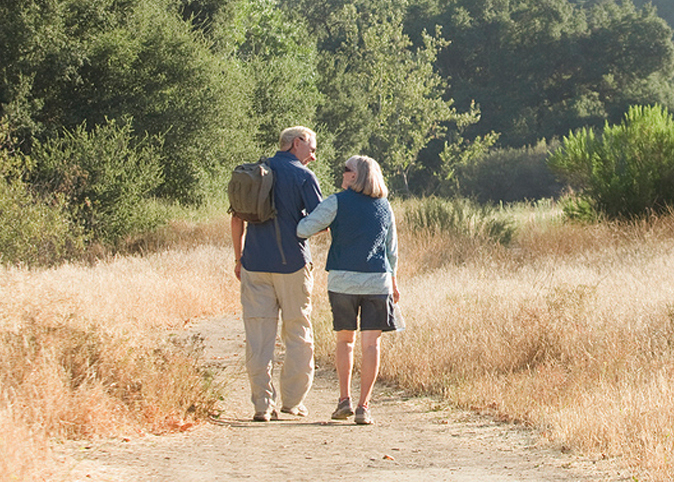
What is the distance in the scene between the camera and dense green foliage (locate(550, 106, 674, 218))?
1878 cm

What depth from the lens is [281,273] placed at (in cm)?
652

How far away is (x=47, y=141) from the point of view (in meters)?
A: 21.0

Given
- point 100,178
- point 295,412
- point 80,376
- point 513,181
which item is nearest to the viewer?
point 80,376

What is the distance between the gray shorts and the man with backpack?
267 mm

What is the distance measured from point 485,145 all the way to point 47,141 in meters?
26.9

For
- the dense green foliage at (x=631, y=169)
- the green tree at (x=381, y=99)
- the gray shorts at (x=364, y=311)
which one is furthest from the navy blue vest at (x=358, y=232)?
the green tree at (x=381, y=99)

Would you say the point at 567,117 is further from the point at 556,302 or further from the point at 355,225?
the point at 355,225

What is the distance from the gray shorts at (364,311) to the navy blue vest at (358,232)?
0.20 m

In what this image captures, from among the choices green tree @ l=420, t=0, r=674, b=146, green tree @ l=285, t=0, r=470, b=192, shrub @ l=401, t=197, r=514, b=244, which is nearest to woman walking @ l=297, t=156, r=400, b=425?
shrub @ l=401, t=197, r=514, b=244

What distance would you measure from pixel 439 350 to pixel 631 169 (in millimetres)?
11821

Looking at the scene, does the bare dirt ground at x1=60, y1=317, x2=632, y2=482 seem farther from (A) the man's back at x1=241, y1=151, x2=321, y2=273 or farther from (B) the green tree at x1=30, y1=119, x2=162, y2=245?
(B) the green tree at x1=30, y1=119, x2=162, y2=245

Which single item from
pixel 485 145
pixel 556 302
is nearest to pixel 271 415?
pixel 556 302

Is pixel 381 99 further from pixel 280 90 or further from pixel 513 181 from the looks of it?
pixel 280 90

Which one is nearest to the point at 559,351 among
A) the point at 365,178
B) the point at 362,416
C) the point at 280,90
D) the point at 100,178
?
the point at 362,416
